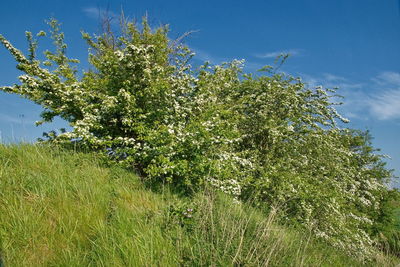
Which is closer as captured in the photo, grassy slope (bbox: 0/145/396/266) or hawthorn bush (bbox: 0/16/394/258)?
grassy slope (bbox: 0/145/396/266)

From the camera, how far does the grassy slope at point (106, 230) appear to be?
12.8ft

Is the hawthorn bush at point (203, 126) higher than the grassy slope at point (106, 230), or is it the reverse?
the hawthorn bush at point (203, 126)

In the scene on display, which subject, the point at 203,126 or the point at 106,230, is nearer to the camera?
the point at 106,230

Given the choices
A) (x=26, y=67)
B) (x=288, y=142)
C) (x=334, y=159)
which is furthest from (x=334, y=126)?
(x=26, y=67)

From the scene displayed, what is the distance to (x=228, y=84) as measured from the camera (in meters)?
12.0

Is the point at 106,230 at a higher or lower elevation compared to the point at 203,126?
lower

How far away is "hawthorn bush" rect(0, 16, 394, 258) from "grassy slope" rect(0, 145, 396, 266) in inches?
65.2

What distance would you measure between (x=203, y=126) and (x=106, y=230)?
426 centimetres

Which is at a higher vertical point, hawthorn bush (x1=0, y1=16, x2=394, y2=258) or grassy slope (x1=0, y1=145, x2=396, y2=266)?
hawthorn bush (x1=0, y1=16, x2=394, y2=258)

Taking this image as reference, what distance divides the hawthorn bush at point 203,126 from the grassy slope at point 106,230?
1.66 m

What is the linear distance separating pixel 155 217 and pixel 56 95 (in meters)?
5.88

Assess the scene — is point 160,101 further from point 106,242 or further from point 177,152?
point 106,242

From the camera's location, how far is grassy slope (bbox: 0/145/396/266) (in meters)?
3.90

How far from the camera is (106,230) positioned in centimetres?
426
